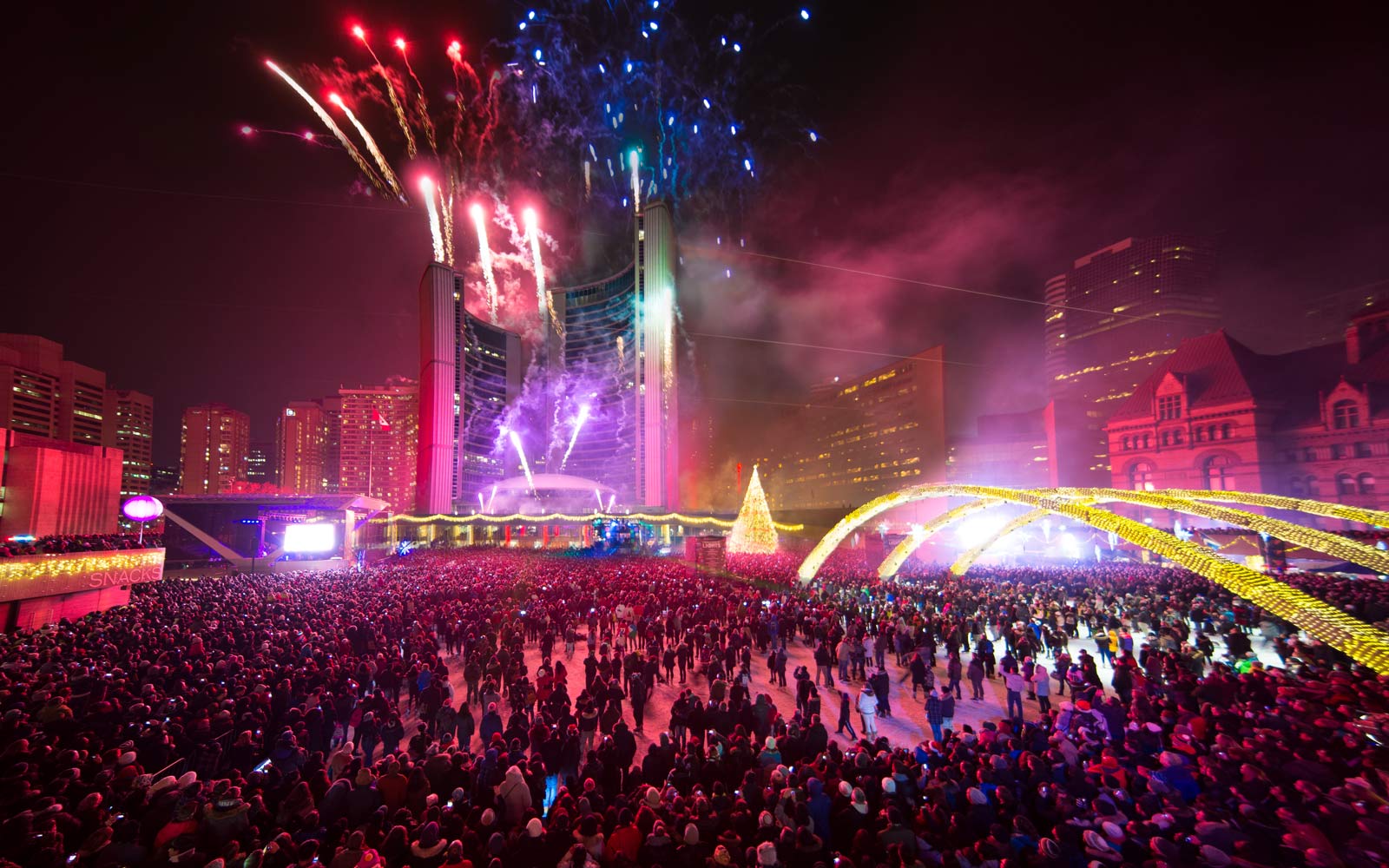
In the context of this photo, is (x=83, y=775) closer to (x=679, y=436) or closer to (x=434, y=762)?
(x=434, y=762)

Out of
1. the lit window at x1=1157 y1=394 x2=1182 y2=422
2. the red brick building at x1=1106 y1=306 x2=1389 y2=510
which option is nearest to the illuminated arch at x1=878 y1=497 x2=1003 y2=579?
the red brick building at x1=1106 y1=306 x2=1389 y2=510

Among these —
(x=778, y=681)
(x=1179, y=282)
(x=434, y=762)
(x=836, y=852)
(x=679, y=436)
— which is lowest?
(x=778, y=681)

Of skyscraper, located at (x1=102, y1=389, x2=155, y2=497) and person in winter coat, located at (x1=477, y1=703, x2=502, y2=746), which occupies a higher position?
skyscraper, located at (x1=102, y1=389, x2=155, y2=497)

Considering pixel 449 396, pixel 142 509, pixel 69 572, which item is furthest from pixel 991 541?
pixel 449 396

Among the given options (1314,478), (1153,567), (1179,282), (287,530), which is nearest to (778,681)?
(1153,567)

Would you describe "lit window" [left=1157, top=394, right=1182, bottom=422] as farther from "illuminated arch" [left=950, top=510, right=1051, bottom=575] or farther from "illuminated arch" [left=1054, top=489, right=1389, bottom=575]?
"illuminated arch" [left=1054, top=489, right=1389, bottom=575]

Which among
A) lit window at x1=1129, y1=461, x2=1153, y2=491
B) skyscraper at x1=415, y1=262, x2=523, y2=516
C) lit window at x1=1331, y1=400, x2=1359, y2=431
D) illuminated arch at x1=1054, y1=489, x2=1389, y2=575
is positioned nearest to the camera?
illuminated arch at x1=1054, y1=489, x2=1389, y2=575
